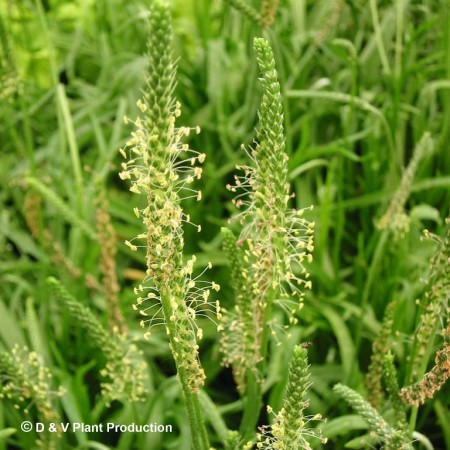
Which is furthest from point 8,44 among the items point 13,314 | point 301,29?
point 301,29

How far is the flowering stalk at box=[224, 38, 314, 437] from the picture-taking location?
1.22 metres

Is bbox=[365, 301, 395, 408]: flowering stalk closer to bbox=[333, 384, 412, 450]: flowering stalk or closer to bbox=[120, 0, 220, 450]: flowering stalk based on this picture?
bbox=[333, 384, 412, 450]: flowering stalk

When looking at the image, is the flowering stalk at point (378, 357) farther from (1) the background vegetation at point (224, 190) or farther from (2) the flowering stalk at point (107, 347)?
(2) the flowering stalk at point (107, 347)

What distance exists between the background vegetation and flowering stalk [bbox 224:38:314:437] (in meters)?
0.31

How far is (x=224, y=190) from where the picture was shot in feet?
9.95

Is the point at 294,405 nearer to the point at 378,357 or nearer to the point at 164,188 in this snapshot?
the point at 164,188

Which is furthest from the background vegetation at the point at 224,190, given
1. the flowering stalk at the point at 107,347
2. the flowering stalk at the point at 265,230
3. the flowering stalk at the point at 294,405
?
the flowering stalk at the point at 294,405

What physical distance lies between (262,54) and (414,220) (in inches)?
52.0

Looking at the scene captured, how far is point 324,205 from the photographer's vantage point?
8.15ft

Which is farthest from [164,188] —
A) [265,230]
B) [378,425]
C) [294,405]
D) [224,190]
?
[224,190]

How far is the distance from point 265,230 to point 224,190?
5.43ft

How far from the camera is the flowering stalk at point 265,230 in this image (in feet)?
4.02

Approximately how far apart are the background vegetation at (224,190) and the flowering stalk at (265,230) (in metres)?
0.31

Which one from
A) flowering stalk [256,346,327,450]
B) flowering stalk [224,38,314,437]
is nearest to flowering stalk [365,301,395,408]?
flowering stalk [224,38,314,437]
